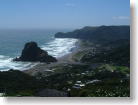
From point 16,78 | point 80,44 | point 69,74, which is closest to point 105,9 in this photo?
point 80,44

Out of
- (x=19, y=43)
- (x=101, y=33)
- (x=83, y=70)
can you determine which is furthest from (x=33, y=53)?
(x=101, y=33)

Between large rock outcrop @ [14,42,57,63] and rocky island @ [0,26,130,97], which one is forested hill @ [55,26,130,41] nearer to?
rocky island @ [0,26,130,97]

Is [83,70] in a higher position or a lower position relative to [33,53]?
lower

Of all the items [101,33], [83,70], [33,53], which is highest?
[101,33]

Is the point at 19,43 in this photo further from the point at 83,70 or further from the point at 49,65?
the point at 83,70

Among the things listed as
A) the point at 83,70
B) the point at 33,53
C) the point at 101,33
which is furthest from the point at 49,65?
the point at 101,33

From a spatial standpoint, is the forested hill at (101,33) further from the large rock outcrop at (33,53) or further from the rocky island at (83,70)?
the large rock outcrop at (33,53)

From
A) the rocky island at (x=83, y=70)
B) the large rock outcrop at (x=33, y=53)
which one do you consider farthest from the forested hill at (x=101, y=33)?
the large rock outcrop at (x=33, y=53)
